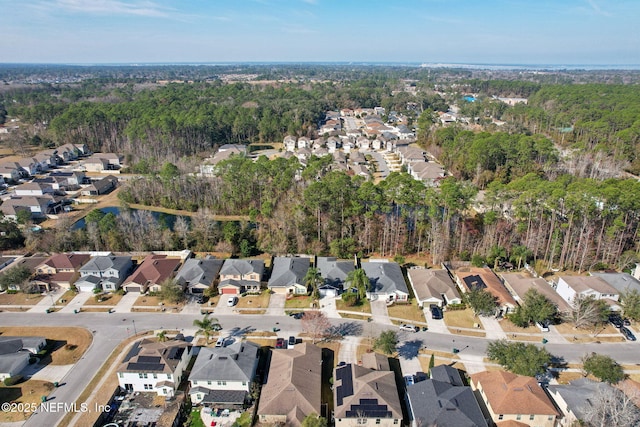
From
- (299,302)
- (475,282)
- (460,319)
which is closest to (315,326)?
(299,302)

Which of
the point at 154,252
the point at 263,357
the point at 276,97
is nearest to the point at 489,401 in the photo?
the point at 263,357

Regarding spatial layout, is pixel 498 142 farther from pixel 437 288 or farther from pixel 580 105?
pixel 580 105

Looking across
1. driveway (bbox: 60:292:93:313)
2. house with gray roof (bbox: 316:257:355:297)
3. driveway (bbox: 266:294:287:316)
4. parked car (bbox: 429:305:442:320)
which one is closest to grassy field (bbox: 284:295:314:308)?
driveway (bbox: 266:294:287:316)

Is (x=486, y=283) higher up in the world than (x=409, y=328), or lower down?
higher up

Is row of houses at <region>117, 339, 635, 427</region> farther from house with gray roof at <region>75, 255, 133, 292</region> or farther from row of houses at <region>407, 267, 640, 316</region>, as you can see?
house with gray roof at <region>75, 255, 133, 292</region>

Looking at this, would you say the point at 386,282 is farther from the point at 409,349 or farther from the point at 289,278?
the point at 289,278

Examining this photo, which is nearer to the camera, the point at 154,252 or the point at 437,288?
the point at 437,288
